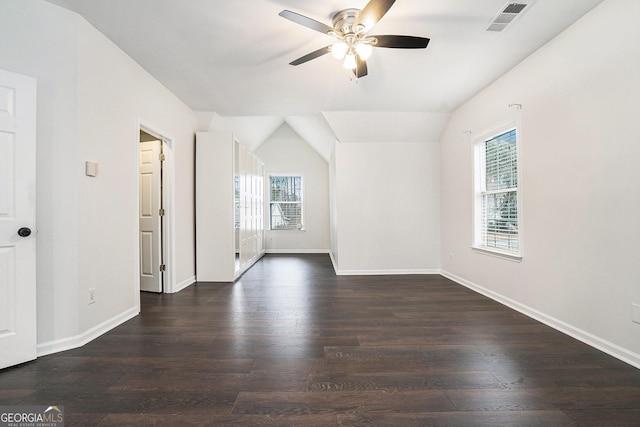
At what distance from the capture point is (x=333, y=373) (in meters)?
1.80

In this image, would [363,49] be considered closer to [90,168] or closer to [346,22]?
[346,22]

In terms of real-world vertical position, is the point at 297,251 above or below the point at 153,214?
below

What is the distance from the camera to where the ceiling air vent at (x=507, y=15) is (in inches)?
83.2

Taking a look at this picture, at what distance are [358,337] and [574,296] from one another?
189 centimetres

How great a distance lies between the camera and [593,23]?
7.11ft

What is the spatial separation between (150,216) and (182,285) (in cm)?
107

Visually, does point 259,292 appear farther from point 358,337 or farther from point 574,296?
point 574,296

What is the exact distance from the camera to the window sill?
9.83 feet

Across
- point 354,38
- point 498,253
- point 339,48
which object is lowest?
point 498,253

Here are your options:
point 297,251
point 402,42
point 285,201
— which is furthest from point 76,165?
point 297,251

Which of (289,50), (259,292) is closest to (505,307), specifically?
(259,292)

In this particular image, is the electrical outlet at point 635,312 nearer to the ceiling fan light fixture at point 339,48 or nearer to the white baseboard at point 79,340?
the ceiling fan light fixture at point 339,48

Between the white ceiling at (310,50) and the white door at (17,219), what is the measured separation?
88 centimetres

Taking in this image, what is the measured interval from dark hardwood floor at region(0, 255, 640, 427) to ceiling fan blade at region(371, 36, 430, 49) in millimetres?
2363
